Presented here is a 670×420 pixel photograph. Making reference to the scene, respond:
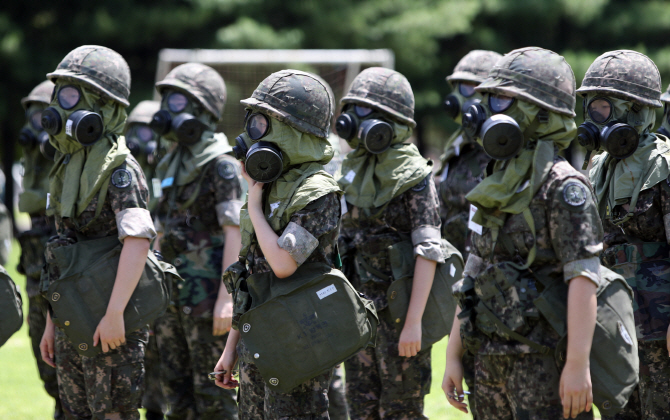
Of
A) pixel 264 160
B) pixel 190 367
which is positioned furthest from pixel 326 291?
pixel 190 367

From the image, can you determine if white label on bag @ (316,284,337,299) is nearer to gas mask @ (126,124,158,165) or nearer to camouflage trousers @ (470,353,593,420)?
camouflage trousers @ (470,353,593,420)

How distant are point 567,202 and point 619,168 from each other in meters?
1.36

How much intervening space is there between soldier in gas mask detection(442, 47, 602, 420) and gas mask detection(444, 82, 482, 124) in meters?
2.89

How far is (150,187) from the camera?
696cm

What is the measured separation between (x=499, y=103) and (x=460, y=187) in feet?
8.12

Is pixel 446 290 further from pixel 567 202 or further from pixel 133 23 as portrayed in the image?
pixel 133 23

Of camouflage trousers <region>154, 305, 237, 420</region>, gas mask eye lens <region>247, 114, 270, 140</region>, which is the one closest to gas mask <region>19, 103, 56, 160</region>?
camouflage trousers <region>154, 305, 237, 420</region>

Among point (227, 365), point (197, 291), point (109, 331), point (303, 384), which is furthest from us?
point (197, 291)

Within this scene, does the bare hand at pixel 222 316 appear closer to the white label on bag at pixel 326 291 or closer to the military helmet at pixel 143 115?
the white label on bag at pixel 326 291

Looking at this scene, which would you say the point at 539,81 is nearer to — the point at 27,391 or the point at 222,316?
the point at 222,316

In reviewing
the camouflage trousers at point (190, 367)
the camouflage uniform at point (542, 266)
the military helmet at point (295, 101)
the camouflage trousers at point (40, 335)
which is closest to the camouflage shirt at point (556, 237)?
the camouflage uniform at point (542, 266)

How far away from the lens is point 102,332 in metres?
4.00

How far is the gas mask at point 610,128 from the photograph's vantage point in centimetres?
407

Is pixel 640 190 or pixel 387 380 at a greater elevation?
pixel 640 190
